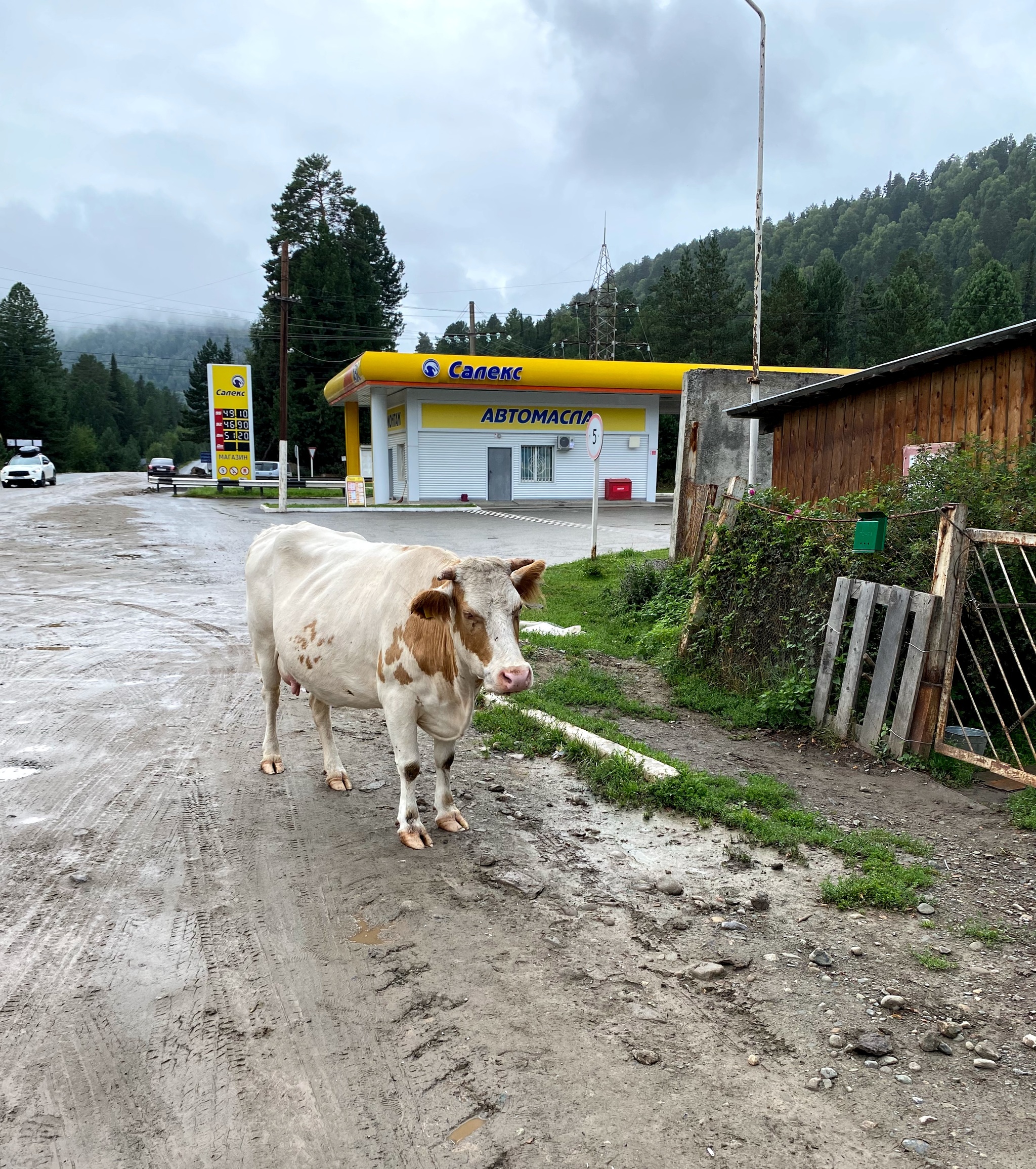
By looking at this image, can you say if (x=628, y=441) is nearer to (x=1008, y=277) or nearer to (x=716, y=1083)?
(x=716, y=1083)

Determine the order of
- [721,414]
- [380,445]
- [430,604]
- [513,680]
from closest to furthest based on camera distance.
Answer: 1. [513,680]
2. [430,604]
3. [721,414]
4. [380,445]

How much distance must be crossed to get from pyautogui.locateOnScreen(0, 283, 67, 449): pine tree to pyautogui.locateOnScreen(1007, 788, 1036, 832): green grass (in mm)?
81665

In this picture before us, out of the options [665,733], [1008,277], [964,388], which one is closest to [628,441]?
[964,388]

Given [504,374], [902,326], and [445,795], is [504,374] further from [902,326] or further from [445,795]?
[902,326]

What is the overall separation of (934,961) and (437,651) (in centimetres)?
272

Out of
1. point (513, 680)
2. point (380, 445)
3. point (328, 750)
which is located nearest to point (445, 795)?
point (328, 750)

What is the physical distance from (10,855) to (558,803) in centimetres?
306

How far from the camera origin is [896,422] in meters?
10.3

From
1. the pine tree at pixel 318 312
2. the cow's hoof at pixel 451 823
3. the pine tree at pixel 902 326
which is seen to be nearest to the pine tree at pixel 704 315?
the pine tree at pixel 902 326

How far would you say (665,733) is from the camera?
22.3 feet

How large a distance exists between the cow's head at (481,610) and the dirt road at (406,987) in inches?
43.8

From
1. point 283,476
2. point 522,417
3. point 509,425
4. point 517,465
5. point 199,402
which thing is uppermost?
point 199,402

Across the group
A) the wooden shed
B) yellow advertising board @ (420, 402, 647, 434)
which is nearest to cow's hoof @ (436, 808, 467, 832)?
the wooden shed

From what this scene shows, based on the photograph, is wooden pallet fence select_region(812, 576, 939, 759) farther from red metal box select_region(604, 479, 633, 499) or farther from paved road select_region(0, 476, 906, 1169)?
red metal box select_region(604, 479, 633, 499)
